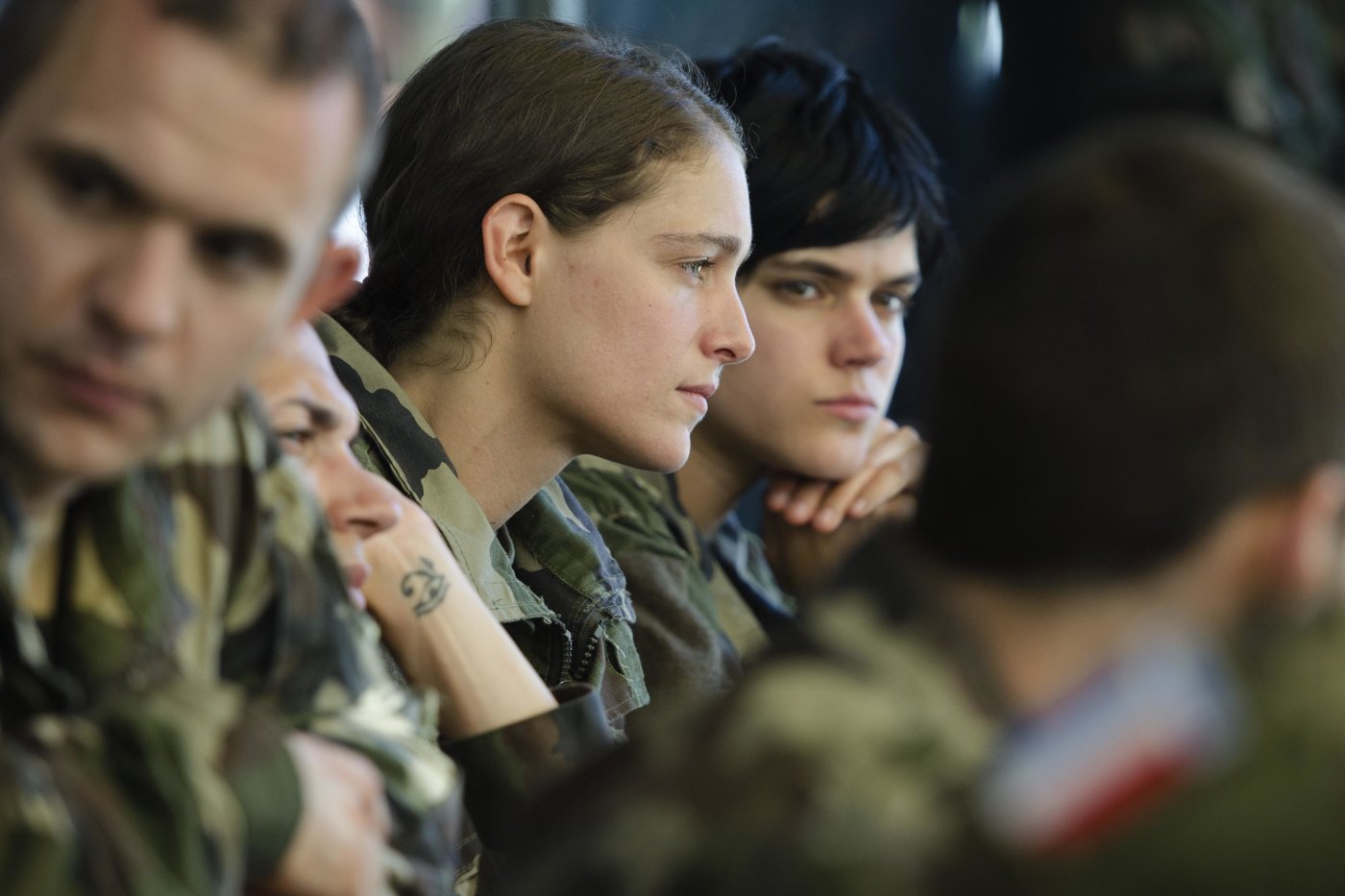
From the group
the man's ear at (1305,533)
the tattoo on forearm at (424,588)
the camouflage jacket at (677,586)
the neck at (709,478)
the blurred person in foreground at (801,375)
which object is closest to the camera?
the man's ear at (1305,533)

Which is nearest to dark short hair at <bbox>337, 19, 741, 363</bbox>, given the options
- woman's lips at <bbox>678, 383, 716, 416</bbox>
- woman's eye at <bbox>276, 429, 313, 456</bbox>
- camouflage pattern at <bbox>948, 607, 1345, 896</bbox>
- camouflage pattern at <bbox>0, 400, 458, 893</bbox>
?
woman's lips at <bbox>678, 383, 716, 416</bbox>

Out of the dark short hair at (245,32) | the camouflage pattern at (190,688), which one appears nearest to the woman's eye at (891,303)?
the camouflage pattern at (190,688)

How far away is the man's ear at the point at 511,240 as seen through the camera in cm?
206

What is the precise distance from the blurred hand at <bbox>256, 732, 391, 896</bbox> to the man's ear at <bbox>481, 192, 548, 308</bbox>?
967 mm

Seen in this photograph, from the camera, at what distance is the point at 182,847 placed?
100 cm

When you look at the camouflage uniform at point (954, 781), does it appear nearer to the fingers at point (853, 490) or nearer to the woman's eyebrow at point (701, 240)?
the woman's eyebrow at point (701, 240)

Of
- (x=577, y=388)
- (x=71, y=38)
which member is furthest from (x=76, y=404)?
(x=577, y=388)

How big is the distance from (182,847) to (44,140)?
463mm

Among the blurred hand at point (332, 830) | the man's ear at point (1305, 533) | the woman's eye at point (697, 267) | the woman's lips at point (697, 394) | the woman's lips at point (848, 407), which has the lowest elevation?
the woman's lips at point (848, 407)

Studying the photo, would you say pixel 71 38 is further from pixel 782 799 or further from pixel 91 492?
pixel 782 799

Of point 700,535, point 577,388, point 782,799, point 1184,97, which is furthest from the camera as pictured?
point 1184,97

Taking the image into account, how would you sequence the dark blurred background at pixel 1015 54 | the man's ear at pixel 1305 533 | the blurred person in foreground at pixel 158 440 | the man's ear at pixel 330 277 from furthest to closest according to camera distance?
1. the dark blurred background at pixel 1015 54
2. the man's ear at pixel 330 277
3. the blurred person in foreground at pixel 158 440
4. the man's ear at pixel 1305 533

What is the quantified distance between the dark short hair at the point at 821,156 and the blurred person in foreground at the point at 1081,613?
5.54 feet

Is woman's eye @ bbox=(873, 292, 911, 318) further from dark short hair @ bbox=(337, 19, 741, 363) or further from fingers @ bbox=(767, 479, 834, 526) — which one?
dark short hair @ bbox=(337, 19, 741, 363)
